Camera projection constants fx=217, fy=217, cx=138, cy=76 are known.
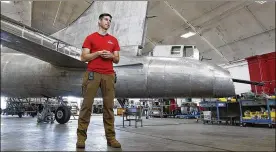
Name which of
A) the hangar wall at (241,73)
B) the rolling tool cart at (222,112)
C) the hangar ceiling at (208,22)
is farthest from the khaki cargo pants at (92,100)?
the hangar wall at (241,73)

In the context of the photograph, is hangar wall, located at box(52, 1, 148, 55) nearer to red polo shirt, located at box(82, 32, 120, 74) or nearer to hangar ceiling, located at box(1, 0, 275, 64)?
red polo shirt, located at box(82, 32, 120, 74)

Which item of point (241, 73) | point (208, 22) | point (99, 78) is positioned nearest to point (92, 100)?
point (99, 78)

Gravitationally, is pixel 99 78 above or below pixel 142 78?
below

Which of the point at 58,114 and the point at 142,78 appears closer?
the point at 142,78

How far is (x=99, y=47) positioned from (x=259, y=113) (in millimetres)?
6908

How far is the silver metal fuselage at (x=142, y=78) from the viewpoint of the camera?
4016 mm

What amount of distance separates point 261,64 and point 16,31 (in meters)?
12.4

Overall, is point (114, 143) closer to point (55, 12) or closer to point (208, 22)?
point (208, 22)

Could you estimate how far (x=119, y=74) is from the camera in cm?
425

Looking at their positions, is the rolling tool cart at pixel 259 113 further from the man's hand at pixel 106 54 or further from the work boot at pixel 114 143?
the man's hand at pixel 106 54

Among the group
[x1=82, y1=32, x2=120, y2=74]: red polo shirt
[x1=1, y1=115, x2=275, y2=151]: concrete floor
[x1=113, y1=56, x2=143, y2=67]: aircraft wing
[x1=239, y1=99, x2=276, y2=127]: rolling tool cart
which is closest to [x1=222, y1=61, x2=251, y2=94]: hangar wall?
[x1=239, y1=99, x2=276, y2=127]: rolling tool cart

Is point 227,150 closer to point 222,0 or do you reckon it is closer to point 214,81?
point 214,81

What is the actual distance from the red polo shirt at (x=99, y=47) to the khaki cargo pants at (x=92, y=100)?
0.24 feet

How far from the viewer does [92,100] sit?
2760mm
